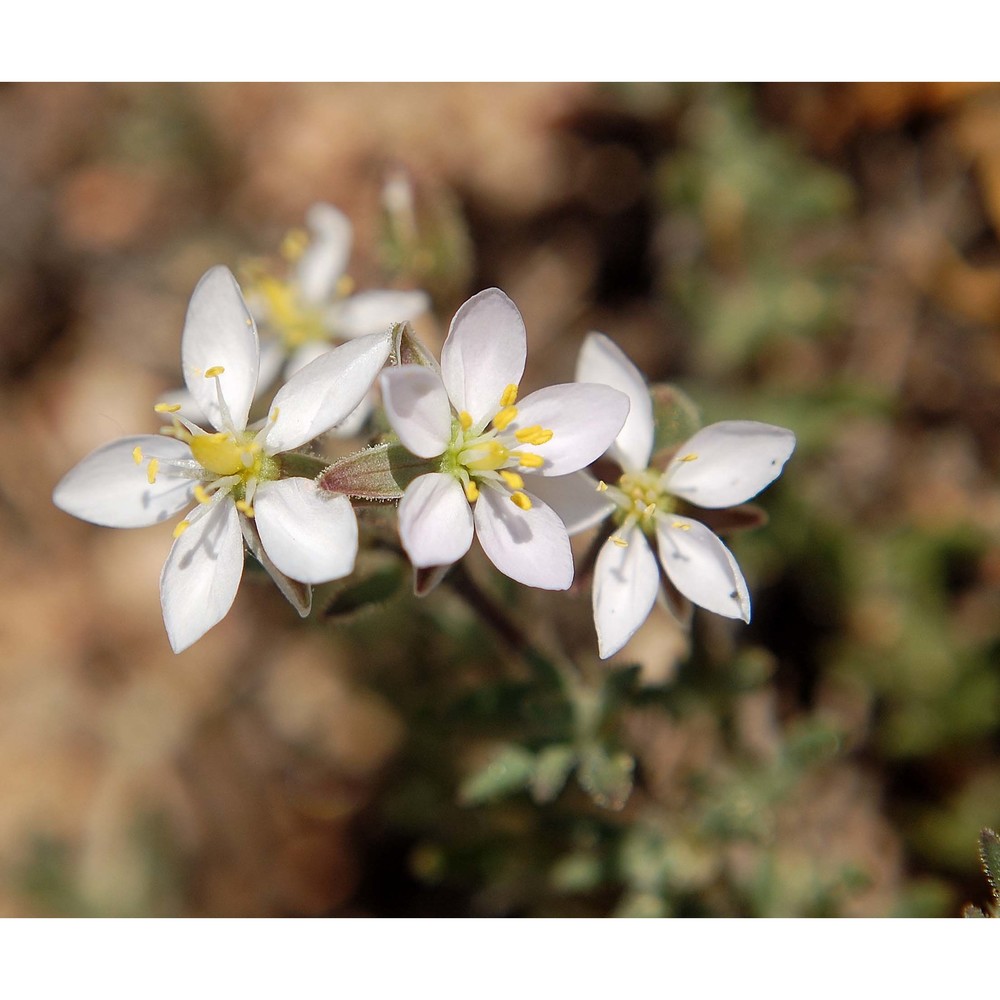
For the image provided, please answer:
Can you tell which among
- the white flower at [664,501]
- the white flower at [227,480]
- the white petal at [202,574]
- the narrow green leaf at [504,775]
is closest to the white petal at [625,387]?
the white flower at [664,501]

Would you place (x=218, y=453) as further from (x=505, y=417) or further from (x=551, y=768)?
(x=551, y=768)

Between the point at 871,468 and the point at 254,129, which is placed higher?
the point at 254,129

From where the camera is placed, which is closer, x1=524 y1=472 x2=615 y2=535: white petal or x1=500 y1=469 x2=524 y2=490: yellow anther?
x1=500 y1=469 x2=524 y2=490: yellow anther

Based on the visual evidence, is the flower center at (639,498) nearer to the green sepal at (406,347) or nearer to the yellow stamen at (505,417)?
the yellow stamen at (505,417)

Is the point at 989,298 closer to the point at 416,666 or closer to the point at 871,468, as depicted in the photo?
the point at 871,468

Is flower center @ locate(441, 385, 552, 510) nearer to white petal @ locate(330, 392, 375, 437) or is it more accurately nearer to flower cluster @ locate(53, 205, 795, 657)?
flower cluster @ locate(53, 205, 795, 657)

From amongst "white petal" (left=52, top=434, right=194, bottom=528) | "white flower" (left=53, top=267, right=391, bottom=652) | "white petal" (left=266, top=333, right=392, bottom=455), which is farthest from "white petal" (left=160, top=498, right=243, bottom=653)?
"white petal" (left=266, top=333, right=392, bottom=455)

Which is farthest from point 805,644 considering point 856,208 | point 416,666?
point 856,208
